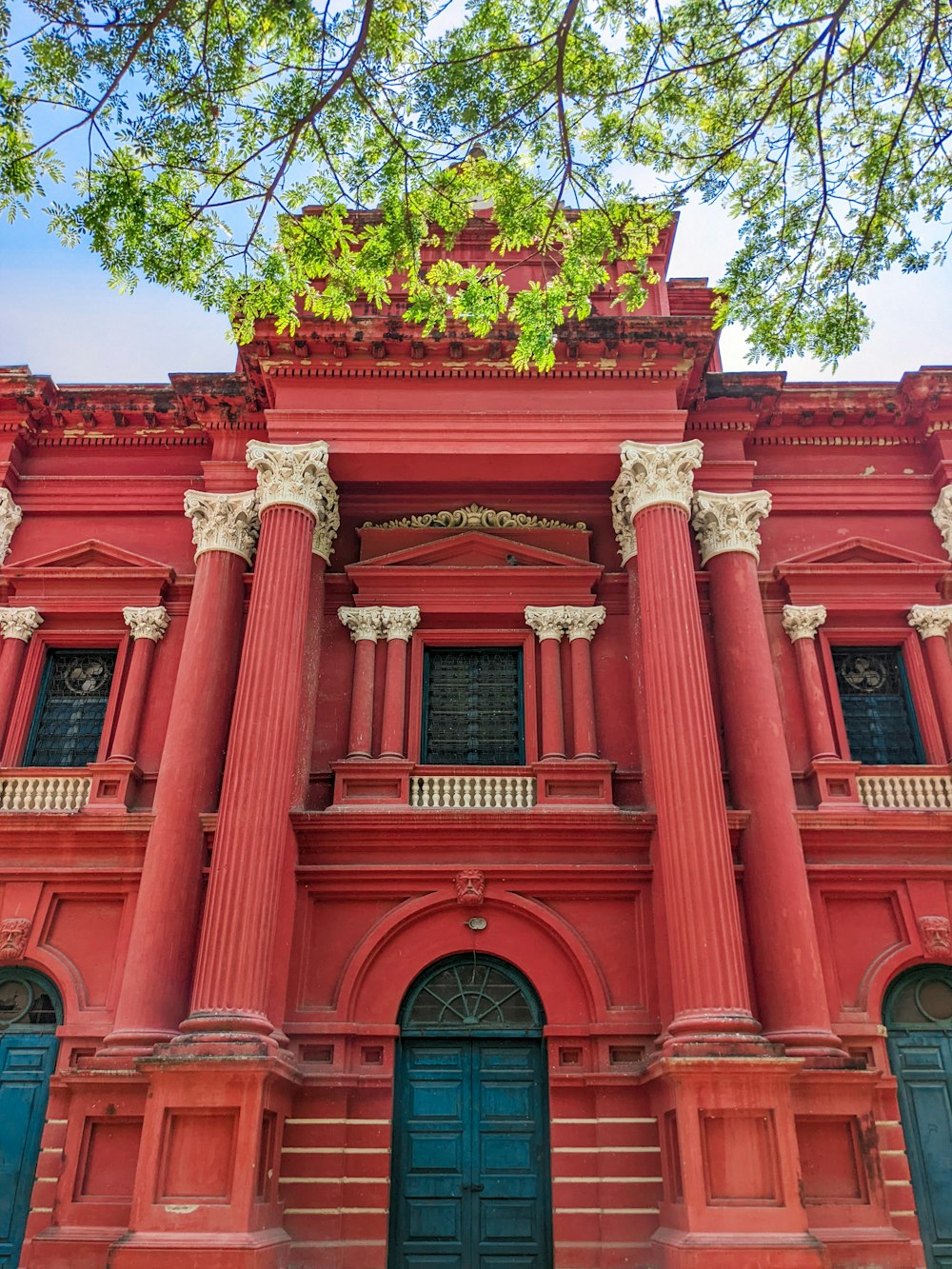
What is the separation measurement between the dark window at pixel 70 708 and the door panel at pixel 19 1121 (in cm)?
312

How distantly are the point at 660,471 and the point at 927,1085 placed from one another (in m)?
6.94

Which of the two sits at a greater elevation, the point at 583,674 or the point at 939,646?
the point at 939,646

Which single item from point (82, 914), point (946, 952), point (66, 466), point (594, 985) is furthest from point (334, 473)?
point (946, 952)

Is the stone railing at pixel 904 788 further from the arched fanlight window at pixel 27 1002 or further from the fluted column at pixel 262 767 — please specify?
the arched fanlight window at pixel 27 1002

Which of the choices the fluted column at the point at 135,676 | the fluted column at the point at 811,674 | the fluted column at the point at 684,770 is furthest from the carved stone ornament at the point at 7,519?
the fluted column at the point at 811,674

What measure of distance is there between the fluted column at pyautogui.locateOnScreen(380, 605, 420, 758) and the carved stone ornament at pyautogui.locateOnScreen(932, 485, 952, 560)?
6540mm

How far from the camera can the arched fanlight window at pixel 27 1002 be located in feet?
35.0

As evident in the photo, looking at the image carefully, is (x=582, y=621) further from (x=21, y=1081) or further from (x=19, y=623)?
(x=21, y=1081)

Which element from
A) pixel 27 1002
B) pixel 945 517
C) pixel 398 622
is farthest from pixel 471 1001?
pixel 945 517

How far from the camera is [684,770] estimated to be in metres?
10.3

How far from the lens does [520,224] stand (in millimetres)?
8461

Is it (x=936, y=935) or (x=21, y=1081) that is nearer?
(x=21, y=1081)

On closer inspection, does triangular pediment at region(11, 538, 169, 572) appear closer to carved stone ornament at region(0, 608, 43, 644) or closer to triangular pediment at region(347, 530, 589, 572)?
carved stone ornament at region(0, 608, 43, 644)

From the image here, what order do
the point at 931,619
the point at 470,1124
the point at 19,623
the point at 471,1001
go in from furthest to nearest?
the point at 19,623, the point at 931,619, the point at 471,1001, the point at 470,1124
